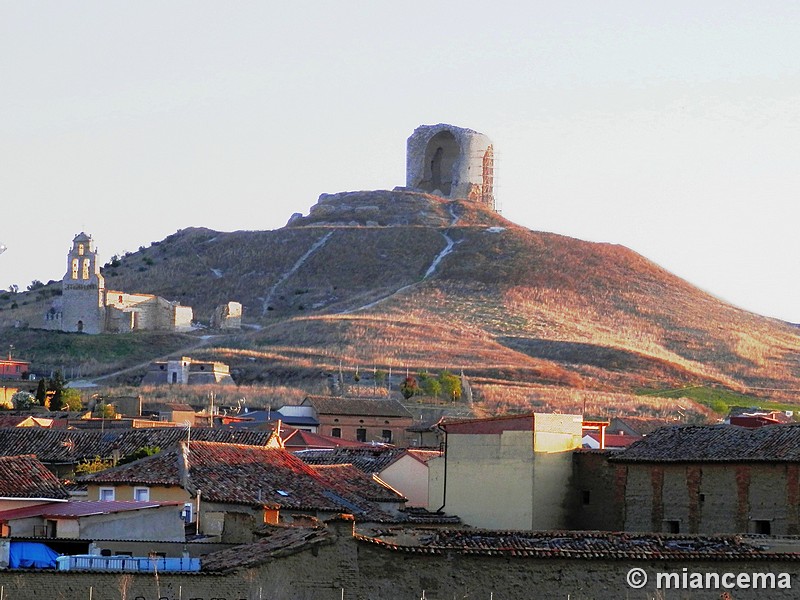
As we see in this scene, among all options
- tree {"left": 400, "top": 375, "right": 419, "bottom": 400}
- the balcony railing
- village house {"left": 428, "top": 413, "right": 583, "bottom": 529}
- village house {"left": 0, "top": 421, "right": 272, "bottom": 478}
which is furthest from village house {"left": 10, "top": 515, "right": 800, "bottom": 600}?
tree {"left": 400, "top": 375, "right": 419, "bottom": 400}

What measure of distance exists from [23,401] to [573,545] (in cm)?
4689

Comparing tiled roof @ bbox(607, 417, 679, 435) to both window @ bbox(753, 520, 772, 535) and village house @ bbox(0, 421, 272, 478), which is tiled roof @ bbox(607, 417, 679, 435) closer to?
village house @ bbox(0, 421, 272, 478)

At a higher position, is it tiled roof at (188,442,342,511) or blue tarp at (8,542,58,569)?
tiled roof at (188,442,342,511)

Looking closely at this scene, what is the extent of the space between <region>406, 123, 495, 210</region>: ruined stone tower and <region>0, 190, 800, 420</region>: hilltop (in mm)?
2286

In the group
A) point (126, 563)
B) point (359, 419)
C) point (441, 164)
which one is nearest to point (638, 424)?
point (359, 419)

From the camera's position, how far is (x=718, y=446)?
1268 inches

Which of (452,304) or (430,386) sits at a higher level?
(452,304)

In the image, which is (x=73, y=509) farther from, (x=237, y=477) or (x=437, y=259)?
(x=437, y=259)

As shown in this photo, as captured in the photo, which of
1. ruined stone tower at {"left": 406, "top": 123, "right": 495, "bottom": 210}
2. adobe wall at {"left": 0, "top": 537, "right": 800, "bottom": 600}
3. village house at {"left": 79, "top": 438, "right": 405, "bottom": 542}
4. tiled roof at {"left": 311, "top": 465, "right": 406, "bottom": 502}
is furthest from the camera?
ruined stone tower at {"left": 406, "top": 123, "right": 495, "bottom": 210}

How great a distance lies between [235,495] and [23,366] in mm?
68565

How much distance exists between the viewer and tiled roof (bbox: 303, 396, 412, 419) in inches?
2763

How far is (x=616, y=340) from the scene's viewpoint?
121 m

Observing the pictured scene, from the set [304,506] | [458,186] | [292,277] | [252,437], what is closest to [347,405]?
[252,437]

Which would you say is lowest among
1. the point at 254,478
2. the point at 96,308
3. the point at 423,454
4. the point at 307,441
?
the point at 254,478
